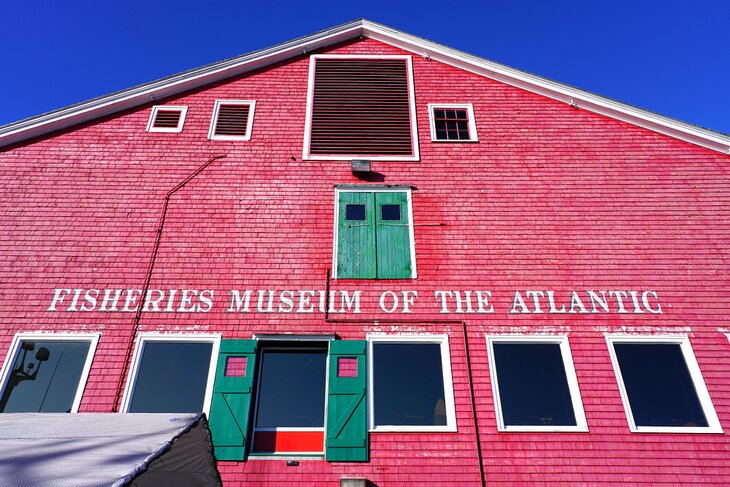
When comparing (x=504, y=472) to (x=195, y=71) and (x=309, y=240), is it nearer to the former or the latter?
(x=309, y=240)

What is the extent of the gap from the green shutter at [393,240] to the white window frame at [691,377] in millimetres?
4276

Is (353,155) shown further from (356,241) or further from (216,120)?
(216,120)

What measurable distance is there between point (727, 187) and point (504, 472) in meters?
8.80

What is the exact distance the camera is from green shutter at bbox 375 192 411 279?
406 inches

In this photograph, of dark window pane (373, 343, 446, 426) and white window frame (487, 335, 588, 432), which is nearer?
white window frame (487, 335, 588, 432)

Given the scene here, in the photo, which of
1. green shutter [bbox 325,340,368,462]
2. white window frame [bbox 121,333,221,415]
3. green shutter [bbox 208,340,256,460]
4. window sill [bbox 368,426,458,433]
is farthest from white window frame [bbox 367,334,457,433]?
white window frame [bbox 121,333,221,415]

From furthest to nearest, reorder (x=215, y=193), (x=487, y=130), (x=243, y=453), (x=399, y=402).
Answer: (x=487, y=130)
(x=215, y=193)
(x=399, y=402)
(x=243, y=453)

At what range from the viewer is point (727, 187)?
11703mm

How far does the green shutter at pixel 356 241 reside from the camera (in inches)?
406

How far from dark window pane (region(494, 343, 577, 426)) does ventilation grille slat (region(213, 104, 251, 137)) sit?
8.08 m

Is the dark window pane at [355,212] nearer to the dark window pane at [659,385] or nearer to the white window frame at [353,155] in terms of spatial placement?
the white window frame at [353,155]

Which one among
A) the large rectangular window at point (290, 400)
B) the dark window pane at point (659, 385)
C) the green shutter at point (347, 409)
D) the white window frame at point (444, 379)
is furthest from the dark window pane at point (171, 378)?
the dark window pane at point (659, 385)

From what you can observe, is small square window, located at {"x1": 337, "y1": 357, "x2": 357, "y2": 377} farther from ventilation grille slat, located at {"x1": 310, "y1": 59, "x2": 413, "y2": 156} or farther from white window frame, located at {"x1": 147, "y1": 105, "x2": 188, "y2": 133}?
white window frame, located at {"x1": 147, "y1": 105, "x2": 188, "y2": 133}

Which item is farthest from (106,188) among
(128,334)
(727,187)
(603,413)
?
(727,187)
